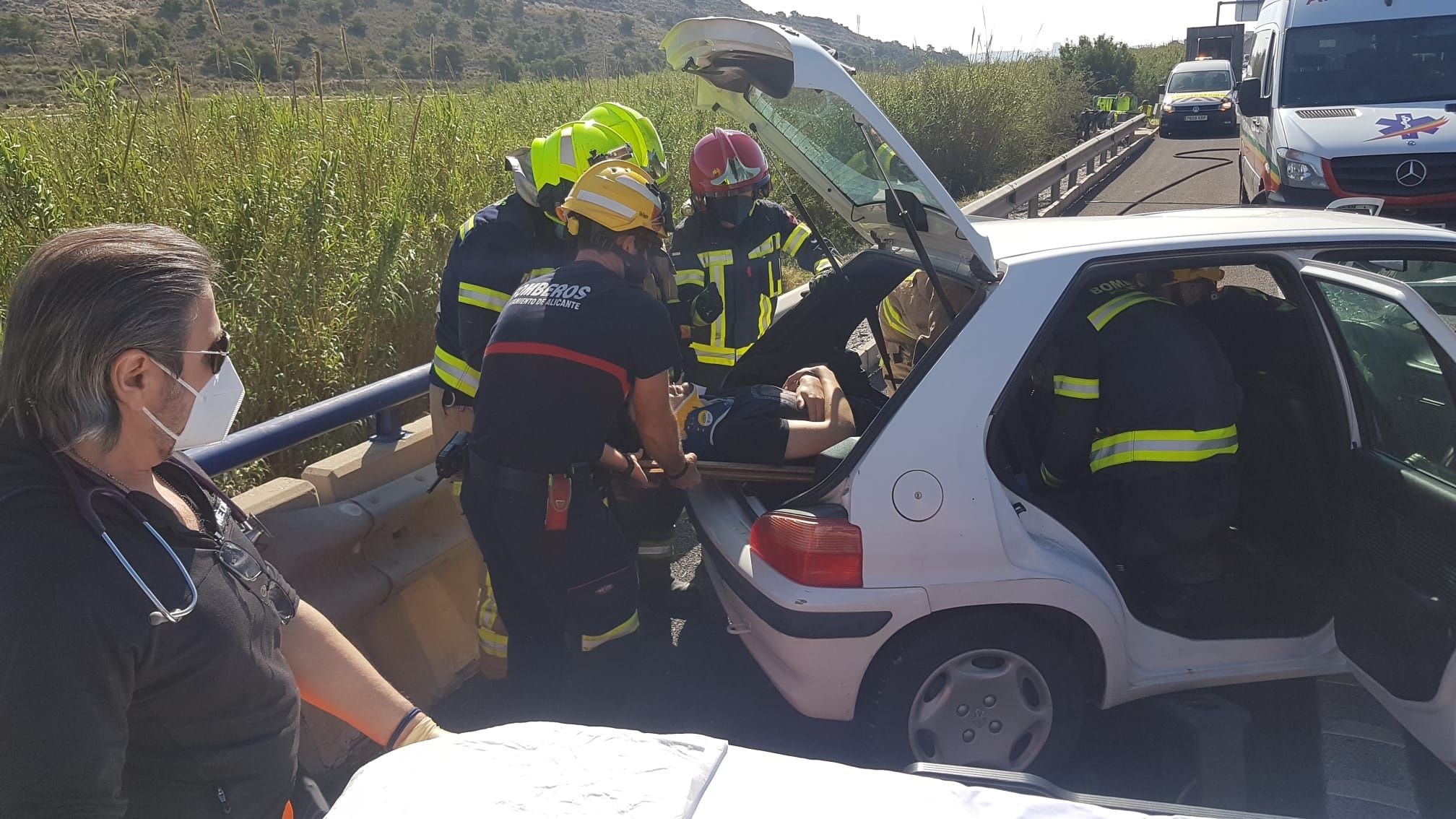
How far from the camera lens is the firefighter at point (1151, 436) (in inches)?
107

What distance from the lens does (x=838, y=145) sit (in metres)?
3.31

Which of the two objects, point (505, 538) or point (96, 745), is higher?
point (96, 745)

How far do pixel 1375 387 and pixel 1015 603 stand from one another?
1.33 metres

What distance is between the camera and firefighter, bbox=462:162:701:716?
276cm

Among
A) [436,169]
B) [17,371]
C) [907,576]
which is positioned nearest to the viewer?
[17,371]

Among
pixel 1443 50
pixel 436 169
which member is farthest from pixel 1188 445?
pixel 1443 50

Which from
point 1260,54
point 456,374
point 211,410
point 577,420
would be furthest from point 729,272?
point 1260,54

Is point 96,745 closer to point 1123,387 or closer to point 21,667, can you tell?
point 21,667

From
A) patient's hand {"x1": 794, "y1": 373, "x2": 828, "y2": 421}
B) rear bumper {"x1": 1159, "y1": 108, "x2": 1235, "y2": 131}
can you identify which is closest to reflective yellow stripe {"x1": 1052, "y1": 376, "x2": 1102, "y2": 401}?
patient's hand {"x1": 794, "y1": 373, "x2": 828, "y2": 421}

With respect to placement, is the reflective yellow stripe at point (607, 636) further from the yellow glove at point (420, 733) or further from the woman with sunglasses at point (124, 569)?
the woman with sunglasses at point (124, 569)

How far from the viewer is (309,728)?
9.55 feet

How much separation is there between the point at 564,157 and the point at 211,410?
2.26m

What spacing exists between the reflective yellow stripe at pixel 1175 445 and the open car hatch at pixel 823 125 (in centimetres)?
65

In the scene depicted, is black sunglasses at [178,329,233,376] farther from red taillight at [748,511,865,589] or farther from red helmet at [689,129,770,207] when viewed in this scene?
red helmet at [689,129,770,207]
